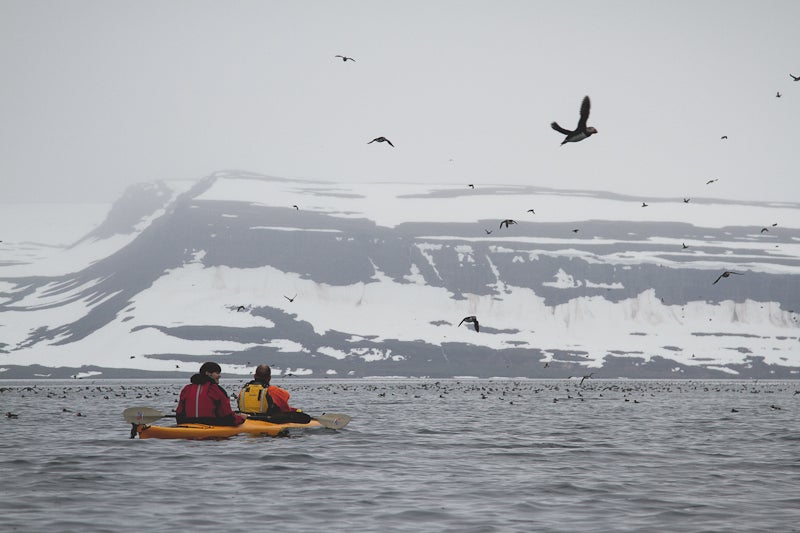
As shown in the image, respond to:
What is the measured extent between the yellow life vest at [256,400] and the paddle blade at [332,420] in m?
3.14

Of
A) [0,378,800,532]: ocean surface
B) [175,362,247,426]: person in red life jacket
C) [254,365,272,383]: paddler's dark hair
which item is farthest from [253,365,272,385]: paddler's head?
[0,378,800,532]: ocean surface

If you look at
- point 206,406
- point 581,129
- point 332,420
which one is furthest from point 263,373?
point 581,129

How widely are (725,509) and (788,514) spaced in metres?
1.19

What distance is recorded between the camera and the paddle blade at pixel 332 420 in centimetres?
3750

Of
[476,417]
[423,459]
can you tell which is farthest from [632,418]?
[423,459]

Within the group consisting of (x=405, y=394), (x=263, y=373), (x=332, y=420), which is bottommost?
(x=405, y=394)

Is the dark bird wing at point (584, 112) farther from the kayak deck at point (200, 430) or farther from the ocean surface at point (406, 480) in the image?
the kayak deck at point (200, 430)

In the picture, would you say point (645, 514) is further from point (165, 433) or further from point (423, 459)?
point (165, 433)

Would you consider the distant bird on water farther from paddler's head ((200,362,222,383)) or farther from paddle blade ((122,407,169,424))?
paddle blade ((122,407,169,424))

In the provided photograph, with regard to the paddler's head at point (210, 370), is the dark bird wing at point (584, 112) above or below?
above

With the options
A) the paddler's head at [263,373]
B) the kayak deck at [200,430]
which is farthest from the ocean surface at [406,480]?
the paddler's head at [263,373]

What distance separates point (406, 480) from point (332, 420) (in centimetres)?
1468

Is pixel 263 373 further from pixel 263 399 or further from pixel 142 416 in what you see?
pixel 142 416

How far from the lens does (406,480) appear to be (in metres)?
23.3
